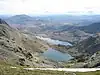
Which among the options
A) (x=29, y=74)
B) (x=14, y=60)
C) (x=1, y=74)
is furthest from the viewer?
(x=14, y=60)

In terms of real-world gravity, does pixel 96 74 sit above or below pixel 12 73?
below

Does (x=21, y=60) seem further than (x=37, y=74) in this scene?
Yes

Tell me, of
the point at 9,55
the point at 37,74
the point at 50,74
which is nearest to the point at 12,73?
the point at 37,74

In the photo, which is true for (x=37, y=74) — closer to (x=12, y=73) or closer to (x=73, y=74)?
(x=12, y=73)

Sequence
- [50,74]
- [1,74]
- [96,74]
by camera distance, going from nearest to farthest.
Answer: [1,74]
[50,74]
[96,74]

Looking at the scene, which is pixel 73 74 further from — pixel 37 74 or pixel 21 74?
pixel 21 74

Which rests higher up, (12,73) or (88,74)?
(12,73)

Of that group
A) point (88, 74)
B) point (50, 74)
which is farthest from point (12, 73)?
point (88, 74)

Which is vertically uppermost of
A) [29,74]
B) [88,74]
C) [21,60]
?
[29,74]

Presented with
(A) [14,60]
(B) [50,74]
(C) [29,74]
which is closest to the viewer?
(C) [29,74]
